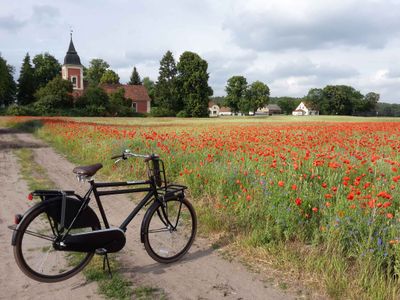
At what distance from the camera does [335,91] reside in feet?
342

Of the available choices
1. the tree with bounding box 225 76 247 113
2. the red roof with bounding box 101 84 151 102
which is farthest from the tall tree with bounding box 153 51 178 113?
the tree with bounding box 225 76 247 113

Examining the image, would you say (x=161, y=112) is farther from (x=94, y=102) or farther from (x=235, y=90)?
(x=235, y=90)

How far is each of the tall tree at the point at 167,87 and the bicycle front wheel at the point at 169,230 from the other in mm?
69015

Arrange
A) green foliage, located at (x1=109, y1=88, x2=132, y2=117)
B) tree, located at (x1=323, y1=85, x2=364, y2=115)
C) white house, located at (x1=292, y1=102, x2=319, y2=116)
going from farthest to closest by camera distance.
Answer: white house, located at (x1=292, y1=102, x2=319, y2=116) < tree, located at (x1=323, y1=85, x2=364, y2=115) < green foliage, located at (x1=109, y1=88, x2=132, y2=117)

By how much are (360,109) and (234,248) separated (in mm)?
115552

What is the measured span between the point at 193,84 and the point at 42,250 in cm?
6995

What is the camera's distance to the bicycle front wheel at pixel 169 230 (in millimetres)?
4352

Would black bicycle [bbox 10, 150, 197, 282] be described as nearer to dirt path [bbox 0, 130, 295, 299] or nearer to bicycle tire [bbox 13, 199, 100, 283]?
bicycle tire [bbox 13, 199, 100, 283]

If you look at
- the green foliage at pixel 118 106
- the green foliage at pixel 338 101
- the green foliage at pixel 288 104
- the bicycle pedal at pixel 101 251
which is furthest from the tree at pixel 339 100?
the bicycle pedal at pixel 101 251

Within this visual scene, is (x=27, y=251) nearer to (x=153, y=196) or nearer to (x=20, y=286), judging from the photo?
(x=20, y=286)

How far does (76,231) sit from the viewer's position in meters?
3.81

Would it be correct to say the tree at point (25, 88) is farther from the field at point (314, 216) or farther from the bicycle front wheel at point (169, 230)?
the bicycle front wheel at point (169, 230)

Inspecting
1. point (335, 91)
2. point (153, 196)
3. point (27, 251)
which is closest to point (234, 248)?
point (153, 196)

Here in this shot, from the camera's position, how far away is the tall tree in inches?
2886
